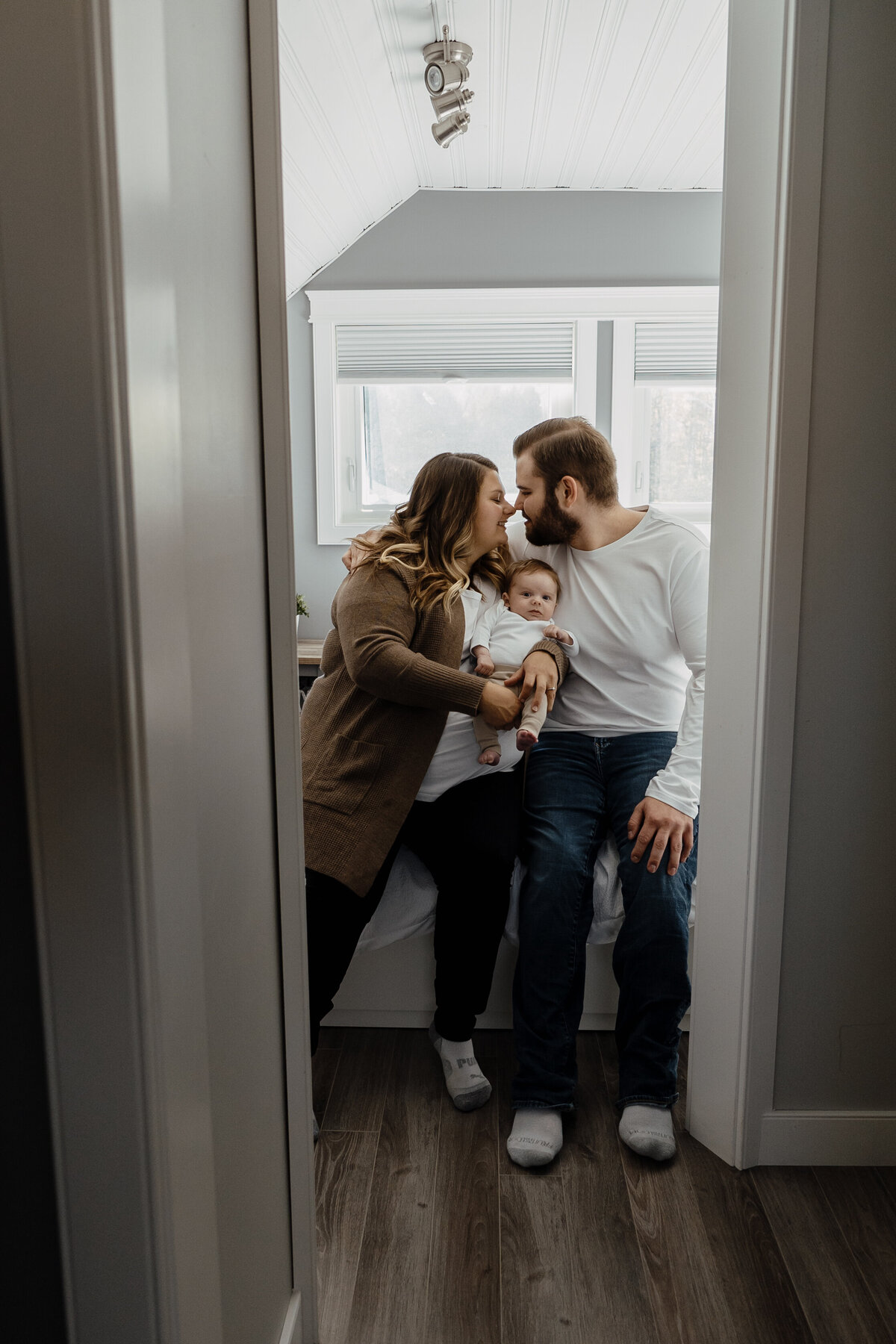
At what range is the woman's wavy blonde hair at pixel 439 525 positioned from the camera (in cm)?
167

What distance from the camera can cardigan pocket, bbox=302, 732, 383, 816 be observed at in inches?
60.1

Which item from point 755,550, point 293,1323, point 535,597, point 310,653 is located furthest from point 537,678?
point 310,653

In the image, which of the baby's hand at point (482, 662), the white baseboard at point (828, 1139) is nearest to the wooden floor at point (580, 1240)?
the white baseboard at point (828, 1139)

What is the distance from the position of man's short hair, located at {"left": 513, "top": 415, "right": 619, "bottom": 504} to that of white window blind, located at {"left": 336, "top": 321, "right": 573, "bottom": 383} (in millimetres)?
2177

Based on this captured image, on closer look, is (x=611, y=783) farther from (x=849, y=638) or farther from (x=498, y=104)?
(x=498, y=104)

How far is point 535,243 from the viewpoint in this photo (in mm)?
3744

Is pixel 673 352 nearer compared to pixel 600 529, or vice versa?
pixel 600 529

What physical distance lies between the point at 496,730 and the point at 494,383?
2.69 meters

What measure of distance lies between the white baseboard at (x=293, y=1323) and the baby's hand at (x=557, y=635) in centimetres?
114

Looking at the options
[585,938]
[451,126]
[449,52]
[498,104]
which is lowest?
[585,938]

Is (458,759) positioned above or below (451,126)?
below

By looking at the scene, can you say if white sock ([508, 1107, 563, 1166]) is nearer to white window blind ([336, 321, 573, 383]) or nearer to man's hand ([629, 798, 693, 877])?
man's hand ([629, 798, 693, 877])

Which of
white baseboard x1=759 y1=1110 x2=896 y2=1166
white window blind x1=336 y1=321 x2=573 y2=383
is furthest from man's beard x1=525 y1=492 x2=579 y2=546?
white window blind x1=336 y1=321 x2=573 y2=383

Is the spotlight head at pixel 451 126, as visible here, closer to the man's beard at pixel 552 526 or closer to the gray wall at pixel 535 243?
the gray wall at pixel 535 243
